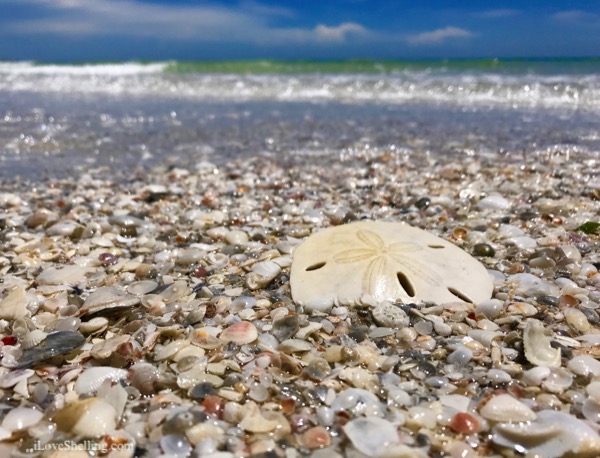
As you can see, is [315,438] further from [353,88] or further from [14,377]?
[353,88]

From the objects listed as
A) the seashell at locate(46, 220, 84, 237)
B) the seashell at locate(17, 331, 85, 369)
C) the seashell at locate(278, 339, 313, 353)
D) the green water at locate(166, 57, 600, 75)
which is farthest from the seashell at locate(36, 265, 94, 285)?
the green water at locate(166, 57, 600, 75)

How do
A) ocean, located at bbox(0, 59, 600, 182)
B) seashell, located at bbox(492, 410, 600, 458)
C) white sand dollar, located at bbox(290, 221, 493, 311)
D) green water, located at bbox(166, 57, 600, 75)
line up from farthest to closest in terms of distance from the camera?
Result: green water, located at bbox(166, 57, 600, 75), ocean, located at bbox(0, 59, 600, 182), white sand dollar, located at bbox(290, 221, 493, 311), seashell, located at bbox(492, 410, 600, 458)

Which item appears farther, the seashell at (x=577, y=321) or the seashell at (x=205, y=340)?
the seashell at (x=577, y=321)

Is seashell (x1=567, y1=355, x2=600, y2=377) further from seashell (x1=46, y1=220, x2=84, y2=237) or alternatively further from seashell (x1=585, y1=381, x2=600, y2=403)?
seashell (x1=46, y1=220, x2=84, y2=237)

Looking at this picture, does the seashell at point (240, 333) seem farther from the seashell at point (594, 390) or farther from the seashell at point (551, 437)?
the seashell at point (594, 390)

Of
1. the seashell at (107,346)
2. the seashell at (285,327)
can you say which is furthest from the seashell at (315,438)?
the seashell at (107,346)

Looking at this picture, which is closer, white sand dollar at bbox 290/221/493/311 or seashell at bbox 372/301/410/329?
seashell at bbox 372/301/410/329

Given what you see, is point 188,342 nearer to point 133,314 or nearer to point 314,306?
point 133,314

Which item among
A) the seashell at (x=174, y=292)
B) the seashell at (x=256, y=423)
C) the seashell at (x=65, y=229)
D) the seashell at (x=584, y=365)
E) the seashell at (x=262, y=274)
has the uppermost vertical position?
the seashell at (x=65, y=229)
